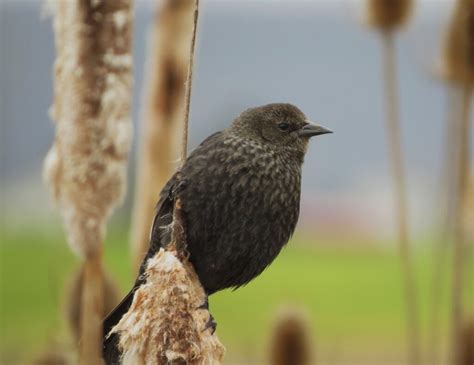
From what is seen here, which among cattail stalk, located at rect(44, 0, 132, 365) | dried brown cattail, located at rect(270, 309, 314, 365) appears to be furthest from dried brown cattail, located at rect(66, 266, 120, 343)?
cattail stalk, located at rect(44, 0, 132, 365)

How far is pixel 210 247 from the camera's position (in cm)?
162

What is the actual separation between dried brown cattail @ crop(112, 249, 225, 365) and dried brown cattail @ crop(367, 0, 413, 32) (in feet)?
5.03

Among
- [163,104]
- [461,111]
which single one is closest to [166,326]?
[163,104]

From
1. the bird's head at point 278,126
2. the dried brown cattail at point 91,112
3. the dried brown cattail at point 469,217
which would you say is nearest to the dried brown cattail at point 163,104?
the bird's head at point 278,126

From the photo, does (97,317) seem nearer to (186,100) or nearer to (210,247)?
(210,247)

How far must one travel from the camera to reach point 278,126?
6.08 ft

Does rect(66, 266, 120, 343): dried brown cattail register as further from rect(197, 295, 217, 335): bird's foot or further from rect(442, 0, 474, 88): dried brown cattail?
rect(442, 0, 474, 88): dried brown cattail

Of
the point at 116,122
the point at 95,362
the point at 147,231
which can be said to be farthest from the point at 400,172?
the point at 95,362

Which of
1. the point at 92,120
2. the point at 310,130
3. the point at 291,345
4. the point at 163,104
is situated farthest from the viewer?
the point at 291,345

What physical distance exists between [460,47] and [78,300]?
1454 millimetres

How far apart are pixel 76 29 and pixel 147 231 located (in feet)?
2.40

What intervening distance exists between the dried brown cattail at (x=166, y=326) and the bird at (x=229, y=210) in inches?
8.3

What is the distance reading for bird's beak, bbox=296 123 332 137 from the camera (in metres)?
1.78

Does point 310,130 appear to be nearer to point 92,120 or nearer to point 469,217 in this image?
point 92,120
